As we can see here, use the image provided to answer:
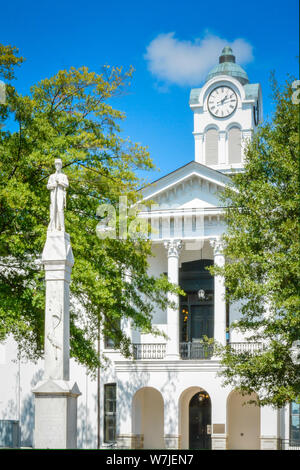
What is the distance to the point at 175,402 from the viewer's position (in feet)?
141

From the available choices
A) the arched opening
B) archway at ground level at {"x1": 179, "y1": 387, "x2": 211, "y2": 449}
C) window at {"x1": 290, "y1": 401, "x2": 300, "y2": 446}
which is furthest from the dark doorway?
window at {"x1": 290, "y1": 401, "x2": 300, "y2": 446}

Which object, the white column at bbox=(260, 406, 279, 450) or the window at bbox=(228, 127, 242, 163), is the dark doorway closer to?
the white column at bbox=(260, 406, 279, 450)

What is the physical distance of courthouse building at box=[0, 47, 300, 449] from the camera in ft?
140

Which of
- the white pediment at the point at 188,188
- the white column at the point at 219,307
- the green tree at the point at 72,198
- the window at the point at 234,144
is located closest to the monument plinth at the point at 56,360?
the green tree at the point at 72,198

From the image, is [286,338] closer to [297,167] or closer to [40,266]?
[297,167]

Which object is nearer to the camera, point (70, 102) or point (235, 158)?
point (70, 102)

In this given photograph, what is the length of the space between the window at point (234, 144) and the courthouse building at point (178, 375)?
13598mm

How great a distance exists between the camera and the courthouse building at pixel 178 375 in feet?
140

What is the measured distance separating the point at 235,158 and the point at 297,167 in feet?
108

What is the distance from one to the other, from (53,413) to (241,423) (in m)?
29.1

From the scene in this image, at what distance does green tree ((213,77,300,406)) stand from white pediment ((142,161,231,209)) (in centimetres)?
1541

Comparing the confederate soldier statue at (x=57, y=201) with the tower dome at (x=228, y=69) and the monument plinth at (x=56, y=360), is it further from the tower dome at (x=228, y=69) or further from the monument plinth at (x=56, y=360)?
the tower dome at (x=228, y=69)

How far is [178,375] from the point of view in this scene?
43438mm
